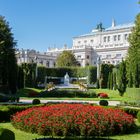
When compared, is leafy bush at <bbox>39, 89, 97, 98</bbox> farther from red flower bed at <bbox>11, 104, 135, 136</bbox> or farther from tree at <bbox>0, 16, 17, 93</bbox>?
red flower bed at <bbox>11, 104, 135, 136</bbox>

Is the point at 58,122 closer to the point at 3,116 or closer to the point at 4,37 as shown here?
the point at 3,116

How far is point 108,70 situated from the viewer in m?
64.9

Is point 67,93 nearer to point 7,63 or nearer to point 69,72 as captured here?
point 7,63

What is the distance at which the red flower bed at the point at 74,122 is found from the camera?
1408 centimetres

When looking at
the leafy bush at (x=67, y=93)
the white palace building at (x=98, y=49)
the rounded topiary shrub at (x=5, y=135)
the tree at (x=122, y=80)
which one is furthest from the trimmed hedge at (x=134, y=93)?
the white palace building at (x=98, y=49)

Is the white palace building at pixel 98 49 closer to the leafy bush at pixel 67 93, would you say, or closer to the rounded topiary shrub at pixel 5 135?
the leafy bush at pixel 67 93

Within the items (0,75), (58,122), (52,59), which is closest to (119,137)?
(58,122)

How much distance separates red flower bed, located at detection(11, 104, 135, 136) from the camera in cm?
1408

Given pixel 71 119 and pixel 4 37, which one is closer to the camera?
pixel 71 119

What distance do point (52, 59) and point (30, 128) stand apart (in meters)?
98.5

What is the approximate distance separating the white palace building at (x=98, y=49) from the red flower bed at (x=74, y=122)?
278 feet

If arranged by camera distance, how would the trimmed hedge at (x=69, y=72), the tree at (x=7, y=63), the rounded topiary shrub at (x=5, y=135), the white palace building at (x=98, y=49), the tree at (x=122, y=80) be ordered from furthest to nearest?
the white palace building at (x=98, y=49)
the trimmed hedge at (x=69, y=72)
the tree at (x=122, y=80)
the tree at (x=7, y=63)
the rounded topiary shrub at (x=5, y=135)

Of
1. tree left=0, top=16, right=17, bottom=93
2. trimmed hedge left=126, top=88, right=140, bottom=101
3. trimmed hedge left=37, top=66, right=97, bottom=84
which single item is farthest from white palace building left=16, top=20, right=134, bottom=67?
trimmed hedge left=126, top=88, right=140, bottom=101

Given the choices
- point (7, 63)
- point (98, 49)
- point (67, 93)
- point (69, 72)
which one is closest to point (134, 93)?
point (67, 93)
